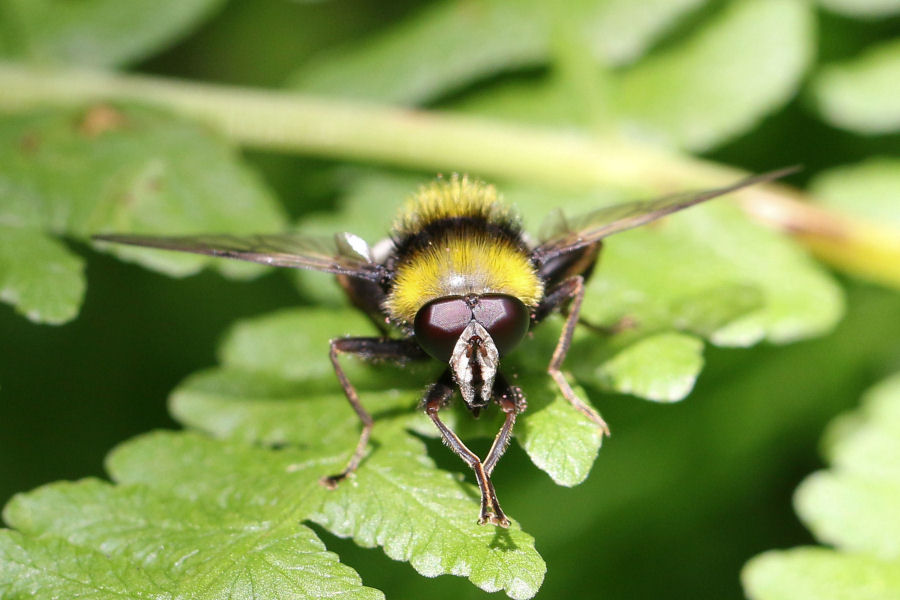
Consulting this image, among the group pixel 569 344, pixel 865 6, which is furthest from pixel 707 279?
pixel 865 6

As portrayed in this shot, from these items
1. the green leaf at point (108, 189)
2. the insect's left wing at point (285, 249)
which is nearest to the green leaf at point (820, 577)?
the insect's left wing at point (285, 249)

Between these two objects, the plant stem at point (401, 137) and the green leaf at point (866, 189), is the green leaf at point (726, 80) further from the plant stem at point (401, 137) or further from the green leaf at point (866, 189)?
the green leaf at point (866, 189)

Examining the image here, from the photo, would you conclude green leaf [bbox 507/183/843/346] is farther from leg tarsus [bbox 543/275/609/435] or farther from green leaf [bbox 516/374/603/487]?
green leaf [bbox 516/374/603/487]

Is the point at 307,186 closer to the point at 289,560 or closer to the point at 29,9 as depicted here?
the point at 29,9

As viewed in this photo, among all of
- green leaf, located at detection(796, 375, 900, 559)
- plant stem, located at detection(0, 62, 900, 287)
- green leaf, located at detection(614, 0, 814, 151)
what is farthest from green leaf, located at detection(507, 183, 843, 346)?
green leaf, located at detection(614, 0, 814, 151)

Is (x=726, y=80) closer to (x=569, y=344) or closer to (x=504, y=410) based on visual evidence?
(x=569, y=344)

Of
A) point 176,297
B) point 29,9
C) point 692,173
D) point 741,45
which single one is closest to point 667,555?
point 692,173
